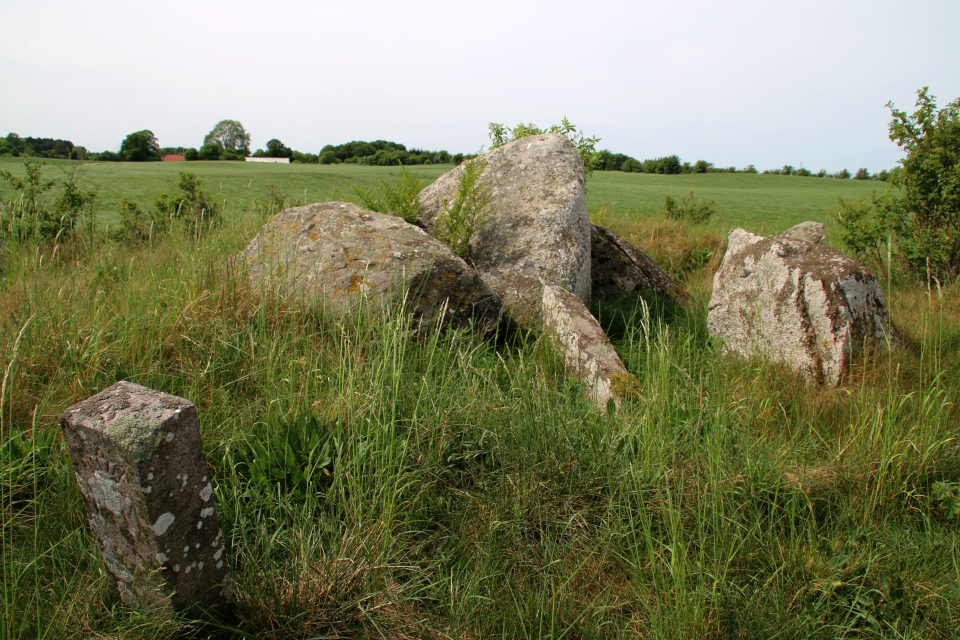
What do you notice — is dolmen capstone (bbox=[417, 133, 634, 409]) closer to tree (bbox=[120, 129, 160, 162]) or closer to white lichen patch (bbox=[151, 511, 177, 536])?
white lichen patch (bbox=[151, 511, 177, 536])

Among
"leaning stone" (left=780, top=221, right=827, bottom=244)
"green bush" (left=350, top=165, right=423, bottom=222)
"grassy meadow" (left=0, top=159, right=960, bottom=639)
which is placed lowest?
"grassy meadow" (left=0, top=159, right=960, bottom=639)

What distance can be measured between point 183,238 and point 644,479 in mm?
4273

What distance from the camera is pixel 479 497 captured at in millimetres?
2285

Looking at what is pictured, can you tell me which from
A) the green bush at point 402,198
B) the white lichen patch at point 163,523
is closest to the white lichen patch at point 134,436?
the white lichen patch at point 163,523

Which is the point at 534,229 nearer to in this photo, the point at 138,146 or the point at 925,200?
the point at 925,200

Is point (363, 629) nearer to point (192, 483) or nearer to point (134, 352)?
point (192, 483)

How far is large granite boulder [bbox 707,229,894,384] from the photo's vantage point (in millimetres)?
3547

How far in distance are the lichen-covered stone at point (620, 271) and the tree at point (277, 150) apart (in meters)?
49.6

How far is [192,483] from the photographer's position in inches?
63.0

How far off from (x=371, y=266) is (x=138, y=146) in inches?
1604

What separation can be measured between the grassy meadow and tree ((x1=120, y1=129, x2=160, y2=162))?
39.9m

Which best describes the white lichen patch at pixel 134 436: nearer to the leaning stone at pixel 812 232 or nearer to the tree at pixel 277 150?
the leaning stone at pixel 812 232

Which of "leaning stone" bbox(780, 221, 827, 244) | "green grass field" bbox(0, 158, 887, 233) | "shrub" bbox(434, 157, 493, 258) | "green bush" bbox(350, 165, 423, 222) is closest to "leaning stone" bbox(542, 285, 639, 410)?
"shrub" bbox(434, 157, 493, 258)

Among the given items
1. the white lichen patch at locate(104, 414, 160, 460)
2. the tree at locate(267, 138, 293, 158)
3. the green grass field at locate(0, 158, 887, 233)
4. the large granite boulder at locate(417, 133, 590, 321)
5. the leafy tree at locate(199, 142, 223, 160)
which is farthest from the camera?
the tree at locate(267, 138, 293, 158)
